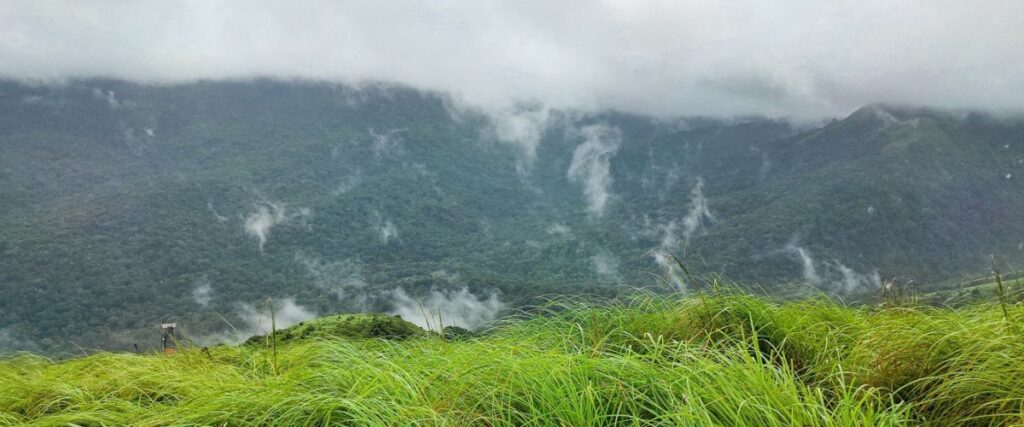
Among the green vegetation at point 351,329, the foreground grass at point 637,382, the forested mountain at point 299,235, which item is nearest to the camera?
the foreground grass at point 637,382

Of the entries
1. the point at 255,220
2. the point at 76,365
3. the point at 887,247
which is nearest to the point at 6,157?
the point at 255,220

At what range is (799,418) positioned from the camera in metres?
2.38

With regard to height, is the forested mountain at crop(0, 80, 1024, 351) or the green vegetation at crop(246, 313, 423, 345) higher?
the forested mountain at crop(0, 80, 1024, 351)

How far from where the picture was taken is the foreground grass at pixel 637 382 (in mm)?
2656

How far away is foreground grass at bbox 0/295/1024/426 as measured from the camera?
8.71 feet

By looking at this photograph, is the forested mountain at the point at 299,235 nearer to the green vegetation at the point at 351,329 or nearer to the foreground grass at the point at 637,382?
the green vegetation at the point at 351,329

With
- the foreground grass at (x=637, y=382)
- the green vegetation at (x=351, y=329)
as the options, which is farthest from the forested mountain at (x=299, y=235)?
the foreground grass at (x=637, y=382)

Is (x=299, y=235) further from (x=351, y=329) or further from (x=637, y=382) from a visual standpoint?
(x=637, y=382)

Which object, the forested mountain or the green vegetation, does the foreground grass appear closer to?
the green vegetation

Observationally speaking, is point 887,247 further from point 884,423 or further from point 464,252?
point 884,423

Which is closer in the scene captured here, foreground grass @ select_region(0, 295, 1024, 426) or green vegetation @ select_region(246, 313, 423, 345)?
foreground grass @ select_region(0, 295, 1024, 426)

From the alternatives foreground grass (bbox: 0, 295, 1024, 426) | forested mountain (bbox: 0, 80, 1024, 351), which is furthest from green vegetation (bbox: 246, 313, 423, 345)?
forested mountain (bbox: 0, 80, 1024, 351)

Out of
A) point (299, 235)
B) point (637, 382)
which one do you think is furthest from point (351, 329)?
point (299, 235)

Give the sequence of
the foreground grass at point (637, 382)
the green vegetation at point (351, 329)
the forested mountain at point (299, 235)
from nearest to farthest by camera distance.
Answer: the foreground grass at point (637, 382) → the green vegetation at point (351, 329) → the forested mountain at point (299, 235)
